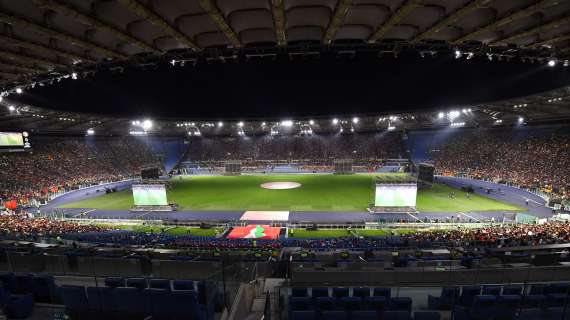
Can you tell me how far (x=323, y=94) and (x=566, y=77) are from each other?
25402 mm

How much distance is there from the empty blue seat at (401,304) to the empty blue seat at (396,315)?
439 millimetres

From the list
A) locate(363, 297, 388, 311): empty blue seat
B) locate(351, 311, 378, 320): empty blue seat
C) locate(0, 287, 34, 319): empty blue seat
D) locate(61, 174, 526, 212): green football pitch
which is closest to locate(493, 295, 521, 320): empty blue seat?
locate(363, 297, 388, 311): empty blue seat

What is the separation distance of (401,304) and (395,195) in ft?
89.0

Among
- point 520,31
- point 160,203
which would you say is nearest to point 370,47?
point 520,31

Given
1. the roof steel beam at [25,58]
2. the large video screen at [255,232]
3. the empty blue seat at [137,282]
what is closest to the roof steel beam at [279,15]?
the empty blue seat at [137,282]

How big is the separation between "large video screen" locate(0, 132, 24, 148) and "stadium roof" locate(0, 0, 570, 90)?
137 feet

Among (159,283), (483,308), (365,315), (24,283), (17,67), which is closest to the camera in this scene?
(365,315)

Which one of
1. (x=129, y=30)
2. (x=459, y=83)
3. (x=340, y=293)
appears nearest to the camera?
(x=340, y=293)

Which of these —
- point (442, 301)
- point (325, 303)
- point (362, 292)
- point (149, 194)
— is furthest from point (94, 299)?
point (149, 194)

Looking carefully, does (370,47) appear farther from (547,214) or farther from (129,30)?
(547,214)

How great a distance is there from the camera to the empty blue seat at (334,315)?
727 cm

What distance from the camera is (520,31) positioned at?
1072cm

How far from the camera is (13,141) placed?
144ft

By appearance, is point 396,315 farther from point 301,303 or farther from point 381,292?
point 301,303
